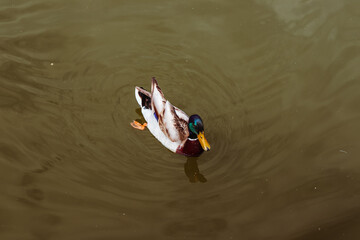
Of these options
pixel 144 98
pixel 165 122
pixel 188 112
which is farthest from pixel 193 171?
pixel 144 98

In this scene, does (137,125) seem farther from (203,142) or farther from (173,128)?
(203,142)

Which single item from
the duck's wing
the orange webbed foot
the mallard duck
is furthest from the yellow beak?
the orange webbed foot

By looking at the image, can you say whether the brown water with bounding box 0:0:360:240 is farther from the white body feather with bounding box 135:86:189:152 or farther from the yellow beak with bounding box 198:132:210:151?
the yellow beak with bounding box 198:132:210:151

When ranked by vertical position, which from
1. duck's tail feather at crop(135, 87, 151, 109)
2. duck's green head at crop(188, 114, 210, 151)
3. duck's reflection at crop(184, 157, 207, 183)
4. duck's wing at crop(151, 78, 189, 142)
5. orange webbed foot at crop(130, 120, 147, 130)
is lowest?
duck's reflection at crop(184, 157, 207, 183)

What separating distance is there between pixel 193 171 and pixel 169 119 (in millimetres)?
577

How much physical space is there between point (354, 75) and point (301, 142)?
132cm

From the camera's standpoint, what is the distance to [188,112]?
16.9 feet

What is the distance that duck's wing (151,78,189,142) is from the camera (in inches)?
185

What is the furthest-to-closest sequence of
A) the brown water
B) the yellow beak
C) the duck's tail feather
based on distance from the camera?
1. the duck's tail feather
2. the yellow beak
3. the brown water

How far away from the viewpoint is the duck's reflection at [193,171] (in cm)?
462

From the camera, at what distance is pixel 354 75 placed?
5.69 m

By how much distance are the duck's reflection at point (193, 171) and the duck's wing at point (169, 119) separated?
25 cm

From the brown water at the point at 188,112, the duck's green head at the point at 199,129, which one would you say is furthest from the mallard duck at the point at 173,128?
the brown water at the point at 188,112

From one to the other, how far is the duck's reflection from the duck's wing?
0.81 feet
